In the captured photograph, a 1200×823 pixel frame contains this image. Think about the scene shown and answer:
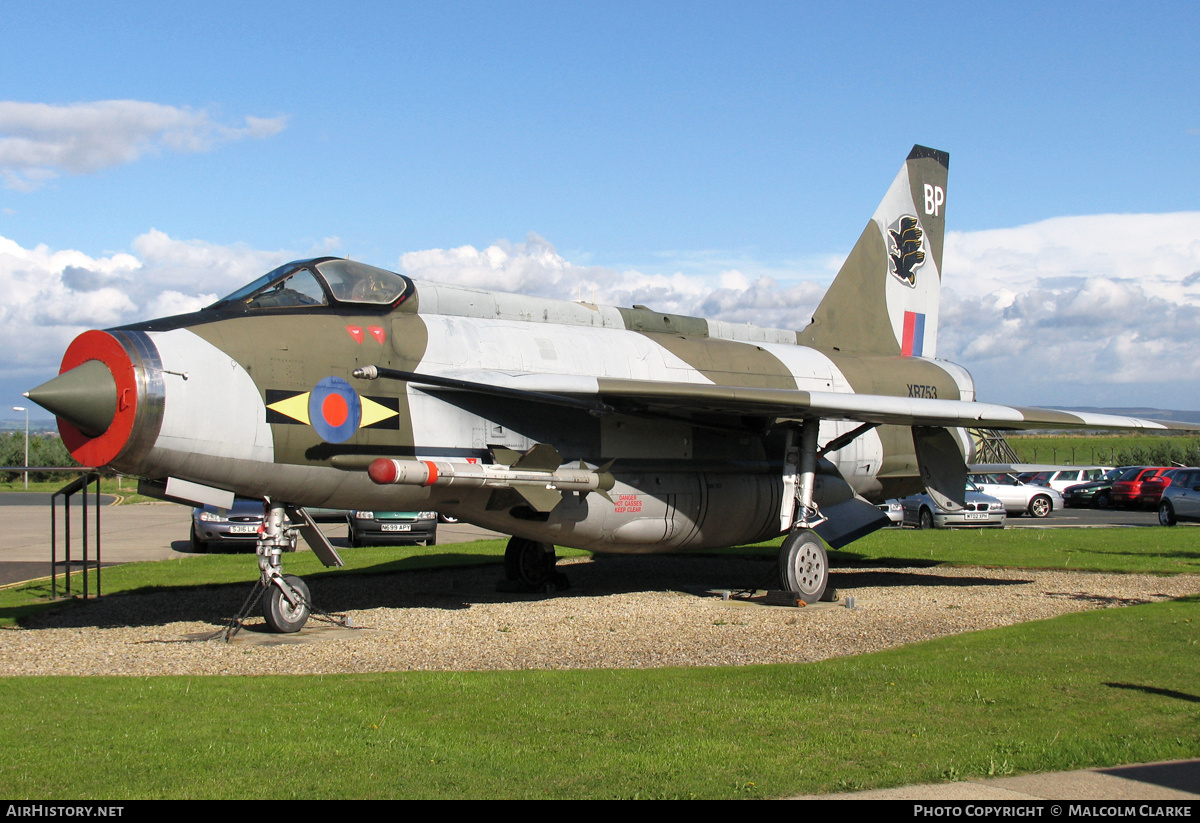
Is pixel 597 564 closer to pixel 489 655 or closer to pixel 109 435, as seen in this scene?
pixel 489 655

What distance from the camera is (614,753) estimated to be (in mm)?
5656

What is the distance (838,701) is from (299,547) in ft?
59.7

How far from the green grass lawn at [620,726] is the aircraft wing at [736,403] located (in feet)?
11.0

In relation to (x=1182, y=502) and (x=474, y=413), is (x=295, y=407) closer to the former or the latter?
(x=474, y=413)

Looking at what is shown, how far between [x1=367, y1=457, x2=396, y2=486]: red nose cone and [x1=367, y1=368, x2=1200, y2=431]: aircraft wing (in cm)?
126

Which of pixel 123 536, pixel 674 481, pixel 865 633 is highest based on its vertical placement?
pixel 674 481

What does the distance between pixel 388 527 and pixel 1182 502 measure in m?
22.0

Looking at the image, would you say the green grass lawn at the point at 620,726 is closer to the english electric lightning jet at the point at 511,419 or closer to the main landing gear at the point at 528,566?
the english electric lightning jet at the point at 511,419

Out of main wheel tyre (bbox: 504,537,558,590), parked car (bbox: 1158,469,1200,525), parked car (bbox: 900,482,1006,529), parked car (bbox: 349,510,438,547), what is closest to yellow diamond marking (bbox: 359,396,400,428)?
main wheel tyre (bbox: 504,537,558,590)

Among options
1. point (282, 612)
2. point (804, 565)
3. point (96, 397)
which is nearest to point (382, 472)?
point (282, 612)

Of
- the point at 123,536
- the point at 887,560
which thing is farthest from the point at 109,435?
the point at 123,536

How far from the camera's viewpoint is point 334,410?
34.1 ft

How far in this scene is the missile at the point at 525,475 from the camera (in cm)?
1015

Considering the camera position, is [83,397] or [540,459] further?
[540,459]
